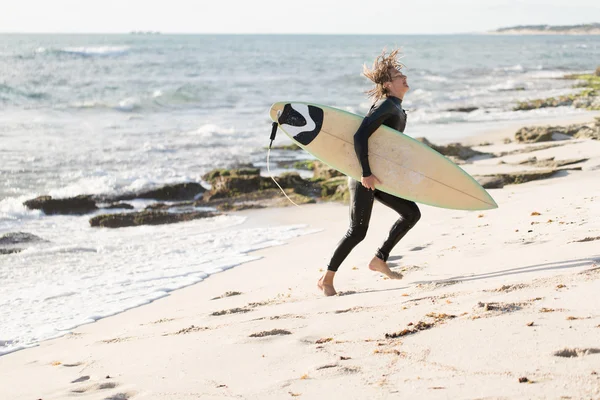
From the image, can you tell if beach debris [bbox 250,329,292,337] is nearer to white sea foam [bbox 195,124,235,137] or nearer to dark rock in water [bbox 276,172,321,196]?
dark rock in water [bbox 276,172,321,196]

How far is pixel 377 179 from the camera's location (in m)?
4.81

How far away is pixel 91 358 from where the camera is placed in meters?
3.96

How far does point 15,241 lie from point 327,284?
489 cm

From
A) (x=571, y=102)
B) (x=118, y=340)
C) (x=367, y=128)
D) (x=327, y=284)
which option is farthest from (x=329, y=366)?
(x=571, y=102)

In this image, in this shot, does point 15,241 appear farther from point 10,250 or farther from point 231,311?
point 231,311

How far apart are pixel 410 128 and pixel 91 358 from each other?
1585 cm

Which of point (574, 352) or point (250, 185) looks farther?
point (250, 185)

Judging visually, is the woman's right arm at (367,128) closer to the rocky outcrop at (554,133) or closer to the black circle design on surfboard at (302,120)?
the black circle design on surfboard at (302,120)

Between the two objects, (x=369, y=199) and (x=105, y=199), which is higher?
(x=369, y=199)

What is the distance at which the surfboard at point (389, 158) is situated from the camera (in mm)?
5043

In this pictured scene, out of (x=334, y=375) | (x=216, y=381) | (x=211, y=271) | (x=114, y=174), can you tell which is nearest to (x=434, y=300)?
(x=334, y=375)

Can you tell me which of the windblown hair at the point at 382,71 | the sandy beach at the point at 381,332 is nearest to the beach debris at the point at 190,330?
the sandy beach at the point at 381,332

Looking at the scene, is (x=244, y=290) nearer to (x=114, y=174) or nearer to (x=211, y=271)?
(x=211, y=271)

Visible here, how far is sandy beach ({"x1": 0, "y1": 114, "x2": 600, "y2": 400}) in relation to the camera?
2863mm
